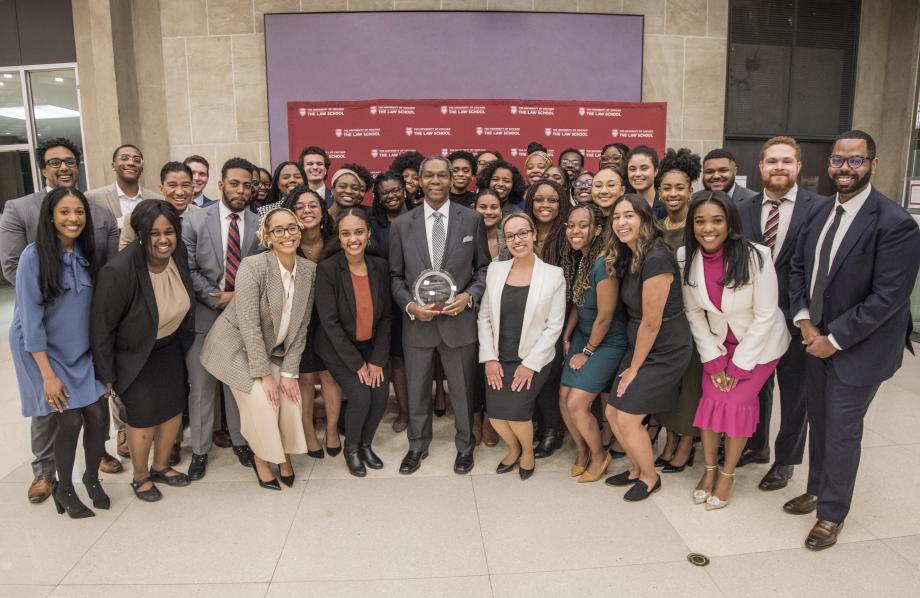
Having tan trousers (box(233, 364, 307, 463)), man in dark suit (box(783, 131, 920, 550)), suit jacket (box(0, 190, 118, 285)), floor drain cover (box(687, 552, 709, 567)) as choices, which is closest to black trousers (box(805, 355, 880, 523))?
man in dark suit (box(783, 131, 920, 550))

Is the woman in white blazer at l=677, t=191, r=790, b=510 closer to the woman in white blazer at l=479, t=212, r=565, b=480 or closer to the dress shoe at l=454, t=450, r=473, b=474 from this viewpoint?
the woman in white blazer at l=479, t=212, r=565, b=480

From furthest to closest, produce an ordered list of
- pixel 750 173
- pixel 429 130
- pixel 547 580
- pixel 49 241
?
pixel 750 173 < pixel 429 130 < pixel 49 241 < pixel 547 580

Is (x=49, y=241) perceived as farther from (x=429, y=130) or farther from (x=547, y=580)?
(x=429, y=130)

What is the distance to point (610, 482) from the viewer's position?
3.43 meters

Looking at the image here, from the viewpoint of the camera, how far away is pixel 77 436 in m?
3.07

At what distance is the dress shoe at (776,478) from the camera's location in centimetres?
336

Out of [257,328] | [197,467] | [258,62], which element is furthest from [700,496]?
[258,62]

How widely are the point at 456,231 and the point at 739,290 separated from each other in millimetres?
1642

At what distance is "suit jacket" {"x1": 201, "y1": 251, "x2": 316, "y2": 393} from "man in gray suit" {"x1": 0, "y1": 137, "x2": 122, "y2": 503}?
2.52 ft

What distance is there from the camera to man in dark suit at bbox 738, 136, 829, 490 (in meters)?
3.25

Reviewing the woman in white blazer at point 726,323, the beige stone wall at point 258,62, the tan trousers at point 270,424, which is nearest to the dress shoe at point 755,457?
the woman in white blazer at point 726,323

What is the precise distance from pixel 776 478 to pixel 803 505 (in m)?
0.30

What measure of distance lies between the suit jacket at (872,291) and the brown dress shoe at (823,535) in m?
0.72

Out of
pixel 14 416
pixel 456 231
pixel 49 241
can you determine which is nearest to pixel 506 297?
pixel 456 231
